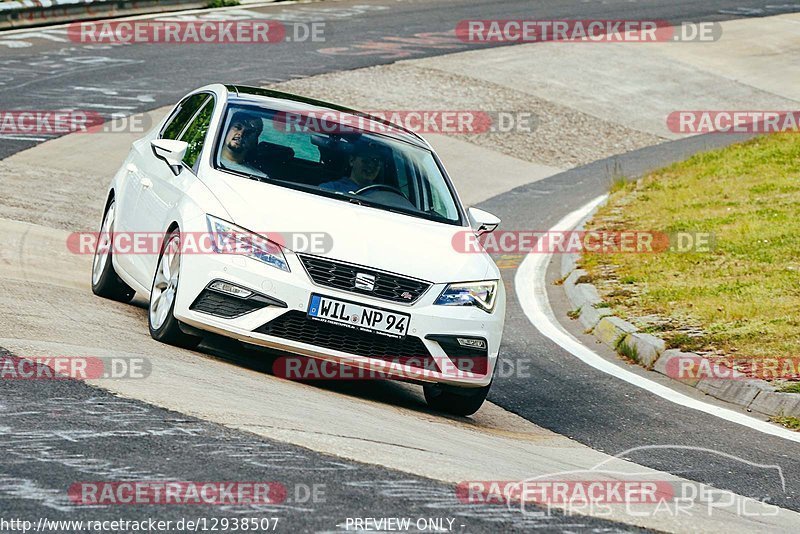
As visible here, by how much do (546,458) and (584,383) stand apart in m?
2.75

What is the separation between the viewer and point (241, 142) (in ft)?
28.4

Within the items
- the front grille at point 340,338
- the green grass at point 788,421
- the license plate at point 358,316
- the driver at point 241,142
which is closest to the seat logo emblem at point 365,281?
the license plate at point 358,316

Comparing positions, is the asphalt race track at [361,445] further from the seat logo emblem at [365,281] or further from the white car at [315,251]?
the seat logo emblem at [365,281]

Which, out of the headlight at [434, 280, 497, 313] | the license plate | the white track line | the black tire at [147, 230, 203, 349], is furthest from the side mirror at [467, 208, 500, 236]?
the black tire at [147, 230, 203, 349]

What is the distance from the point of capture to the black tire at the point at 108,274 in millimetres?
9617

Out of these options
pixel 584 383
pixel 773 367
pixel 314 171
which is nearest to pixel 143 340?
pixel 314 171

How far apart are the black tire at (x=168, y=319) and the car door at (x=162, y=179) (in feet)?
0.52

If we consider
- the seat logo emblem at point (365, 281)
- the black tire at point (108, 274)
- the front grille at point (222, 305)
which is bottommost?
the black tire at point (108, 274)

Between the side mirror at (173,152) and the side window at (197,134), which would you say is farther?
the side window at (197,134)

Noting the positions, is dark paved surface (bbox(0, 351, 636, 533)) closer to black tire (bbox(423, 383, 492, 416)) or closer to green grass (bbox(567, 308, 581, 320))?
black tire (bbox(423, 383, 492, 416))

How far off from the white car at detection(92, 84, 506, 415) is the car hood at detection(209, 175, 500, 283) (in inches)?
0.4

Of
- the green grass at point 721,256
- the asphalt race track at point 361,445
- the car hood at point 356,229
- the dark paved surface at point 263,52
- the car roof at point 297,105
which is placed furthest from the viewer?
the dark paved surface at point 263,52

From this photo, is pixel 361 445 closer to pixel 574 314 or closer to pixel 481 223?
pixel 481 223

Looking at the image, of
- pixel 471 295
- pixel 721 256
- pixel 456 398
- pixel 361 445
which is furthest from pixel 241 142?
pixel 721 256
